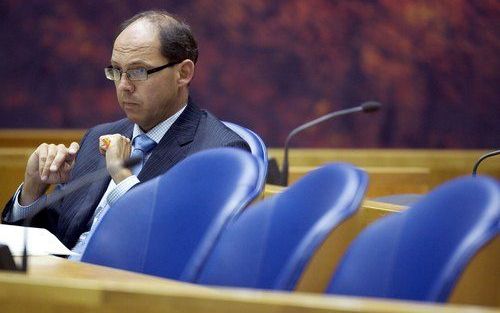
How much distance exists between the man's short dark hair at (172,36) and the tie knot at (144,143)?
231 millimetres

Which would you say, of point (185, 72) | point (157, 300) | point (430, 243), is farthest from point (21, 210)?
point (157, 300)

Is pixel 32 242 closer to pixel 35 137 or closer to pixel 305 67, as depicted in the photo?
pixel 35 137

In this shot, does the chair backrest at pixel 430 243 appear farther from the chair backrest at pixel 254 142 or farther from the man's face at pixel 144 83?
the man's face at pixel 144 83

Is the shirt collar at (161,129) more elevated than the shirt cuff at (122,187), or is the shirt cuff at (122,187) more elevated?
the shirt collar at (161,129)

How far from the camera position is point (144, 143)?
10.0 ft

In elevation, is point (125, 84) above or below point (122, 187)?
above

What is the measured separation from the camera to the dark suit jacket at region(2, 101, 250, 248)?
2932 millimetres

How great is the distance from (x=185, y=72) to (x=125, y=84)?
0.60 feet

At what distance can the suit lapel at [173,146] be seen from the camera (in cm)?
293

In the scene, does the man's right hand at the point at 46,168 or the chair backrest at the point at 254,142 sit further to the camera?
the man's right hand at the point at 46,168

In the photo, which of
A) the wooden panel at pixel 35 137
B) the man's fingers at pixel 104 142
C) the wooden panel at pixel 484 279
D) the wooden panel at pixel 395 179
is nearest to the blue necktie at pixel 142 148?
the man's fingers at pixel 104 142

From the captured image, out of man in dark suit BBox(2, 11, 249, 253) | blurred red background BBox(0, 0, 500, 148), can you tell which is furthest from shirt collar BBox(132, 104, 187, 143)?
blurred red background BBox(0, 0, 500, 148)

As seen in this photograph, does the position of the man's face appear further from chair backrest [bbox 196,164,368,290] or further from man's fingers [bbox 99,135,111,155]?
chair backrest [bbox 196,164,368,290]

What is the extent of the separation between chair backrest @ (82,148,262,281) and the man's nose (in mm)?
598
